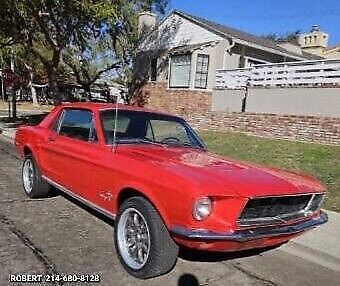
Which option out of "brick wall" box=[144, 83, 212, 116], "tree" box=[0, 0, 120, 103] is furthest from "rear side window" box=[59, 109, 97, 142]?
"brick wall" box=[144, 83, 212, 116]

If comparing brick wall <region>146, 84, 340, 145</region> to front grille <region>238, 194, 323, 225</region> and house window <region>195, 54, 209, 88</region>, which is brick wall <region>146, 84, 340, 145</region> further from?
front grille <region>238, 194, 323, 225</region>

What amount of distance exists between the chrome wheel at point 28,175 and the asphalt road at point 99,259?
2.80 ft

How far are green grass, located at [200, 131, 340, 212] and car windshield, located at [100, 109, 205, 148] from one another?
295 cm

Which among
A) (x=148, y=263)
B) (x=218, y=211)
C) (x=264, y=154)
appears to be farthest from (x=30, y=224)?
(x=264, y=154)

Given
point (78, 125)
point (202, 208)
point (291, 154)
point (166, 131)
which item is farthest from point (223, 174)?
point (291, 154)

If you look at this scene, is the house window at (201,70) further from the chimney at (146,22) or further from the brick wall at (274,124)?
the chimney at (146,22)

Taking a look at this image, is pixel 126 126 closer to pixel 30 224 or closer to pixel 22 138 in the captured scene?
pixel 30 224

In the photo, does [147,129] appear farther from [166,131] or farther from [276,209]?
[276,209]

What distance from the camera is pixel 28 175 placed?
679cm

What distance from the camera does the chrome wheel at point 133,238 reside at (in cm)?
402

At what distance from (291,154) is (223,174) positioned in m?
6.97

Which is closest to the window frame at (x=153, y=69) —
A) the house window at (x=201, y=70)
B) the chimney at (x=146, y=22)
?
the chimney at (x=146, y=22)

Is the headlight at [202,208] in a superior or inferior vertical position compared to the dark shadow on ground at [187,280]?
superior

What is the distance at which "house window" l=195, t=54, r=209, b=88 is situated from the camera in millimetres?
20250
